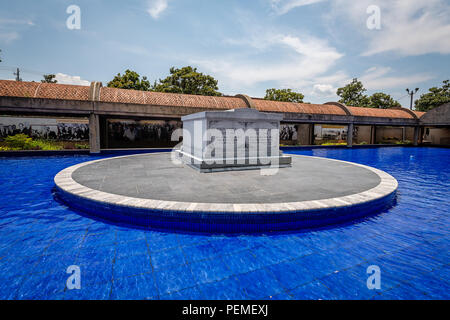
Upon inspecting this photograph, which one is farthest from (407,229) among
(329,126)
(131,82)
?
(131,82)

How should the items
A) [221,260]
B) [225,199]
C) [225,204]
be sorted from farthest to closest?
[225,199]
[225,204]
[221,260]

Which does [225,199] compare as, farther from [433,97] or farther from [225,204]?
[433,97]

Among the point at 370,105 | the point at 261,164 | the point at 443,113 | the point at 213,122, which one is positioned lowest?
the point at 261,164

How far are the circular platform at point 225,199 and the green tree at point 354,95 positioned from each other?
51791 mm

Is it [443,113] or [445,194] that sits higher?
[443,113]

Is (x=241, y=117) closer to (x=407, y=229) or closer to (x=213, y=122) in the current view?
(x=213, y=122)

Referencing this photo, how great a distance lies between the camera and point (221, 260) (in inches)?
157

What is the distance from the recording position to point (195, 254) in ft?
13.6

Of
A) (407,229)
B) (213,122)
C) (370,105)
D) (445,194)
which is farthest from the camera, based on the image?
(370,105)

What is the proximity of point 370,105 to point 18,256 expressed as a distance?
61.4 m

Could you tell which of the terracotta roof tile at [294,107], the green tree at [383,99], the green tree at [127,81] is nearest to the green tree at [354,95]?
the green tree at [383,99]

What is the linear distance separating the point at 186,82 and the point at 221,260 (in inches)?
1517

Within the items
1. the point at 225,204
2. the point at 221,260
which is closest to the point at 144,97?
the point at 225,204
